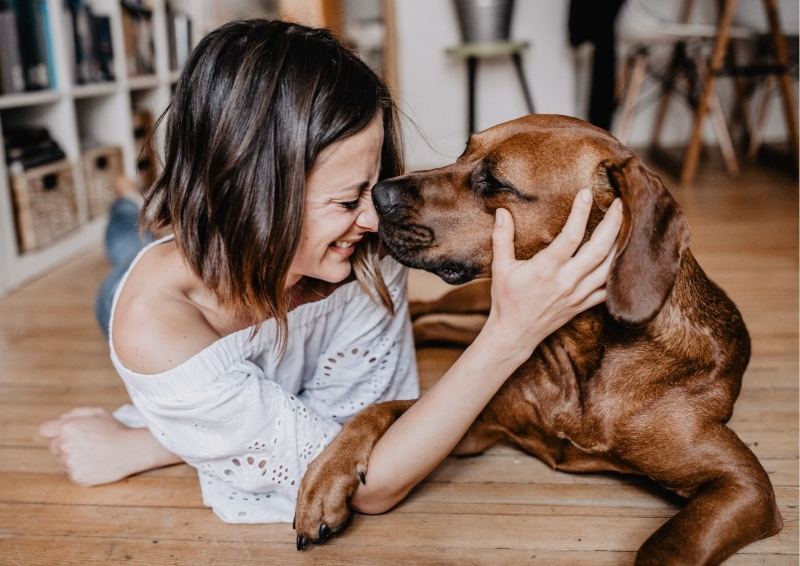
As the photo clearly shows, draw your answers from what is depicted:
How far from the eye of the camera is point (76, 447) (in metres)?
1.57

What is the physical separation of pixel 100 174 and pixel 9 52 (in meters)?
0.83

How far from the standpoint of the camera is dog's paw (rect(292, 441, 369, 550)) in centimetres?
129

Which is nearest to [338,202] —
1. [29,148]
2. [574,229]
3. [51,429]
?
[574,229]

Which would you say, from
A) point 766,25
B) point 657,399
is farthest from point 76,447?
point 766,25

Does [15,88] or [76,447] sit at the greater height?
[15,88]

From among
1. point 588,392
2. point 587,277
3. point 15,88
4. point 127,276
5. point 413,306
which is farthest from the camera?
point 15,88

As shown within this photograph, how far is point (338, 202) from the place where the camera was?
1356mm

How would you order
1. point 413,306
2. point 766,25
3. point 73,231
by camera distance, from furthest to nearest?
point 766,25
point 73,231
point 413,306

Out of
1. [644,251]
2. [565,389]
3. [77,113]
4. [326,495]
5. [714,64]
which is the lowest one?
[326,495]

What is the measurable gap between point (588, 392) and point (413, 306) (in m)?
0.95

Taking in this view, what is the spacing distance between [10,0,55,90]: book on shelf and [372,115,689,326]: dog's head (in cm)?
243

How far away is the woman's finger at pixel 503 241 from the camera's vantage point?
4.22 feet

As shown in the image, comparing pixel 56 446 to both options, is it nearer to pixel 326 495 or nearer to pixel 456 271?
pixel 326 495

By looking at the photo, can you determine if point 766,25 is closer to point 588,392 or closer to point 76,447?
point 588,392
